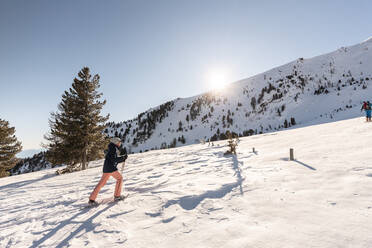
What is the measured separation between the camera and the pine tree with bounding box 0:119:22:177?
74.2ft

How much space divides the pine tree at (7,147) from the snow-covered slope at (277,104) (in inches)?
774

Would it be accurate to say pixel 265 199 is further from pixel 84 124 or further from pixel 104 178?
pixel 84 124

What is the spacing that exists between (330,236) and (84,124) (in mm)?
16159

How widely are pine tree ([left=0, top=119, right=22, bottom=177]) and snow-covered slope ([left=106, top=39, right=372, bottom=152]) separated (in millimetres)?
19655

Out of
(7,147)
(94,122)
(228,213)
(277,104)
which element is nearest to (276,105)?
(277,104)

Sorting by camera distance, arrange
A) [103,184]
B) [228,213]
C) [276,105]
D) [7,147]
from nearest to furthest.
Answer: [228,213]
[103,184]
[7,147]
[276,105]

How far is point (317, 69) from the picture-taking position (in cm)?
3719

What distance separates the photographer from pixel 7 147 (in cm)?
2361

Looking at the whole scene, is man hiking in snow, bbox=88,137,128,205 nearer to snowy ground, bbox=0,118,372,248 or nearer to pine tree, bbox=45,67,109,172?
snowy ground, bbox=0,118,372,248

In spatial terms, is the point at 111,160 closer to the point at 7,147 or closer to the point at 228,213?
the point at 228,213

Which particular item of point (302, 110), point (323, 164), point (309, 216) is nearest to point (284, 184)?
point (309, 216)

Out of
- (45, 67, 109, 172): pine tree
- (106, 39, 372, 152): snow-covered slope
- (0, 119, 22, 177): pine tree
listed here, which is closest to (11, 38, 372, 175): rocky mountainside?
(106, 39, 372, 152): snow-covered slope

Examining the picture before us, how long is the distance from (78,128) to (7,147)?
18.0 m

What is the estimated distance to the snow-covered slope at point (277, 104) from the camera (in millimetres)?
23266
